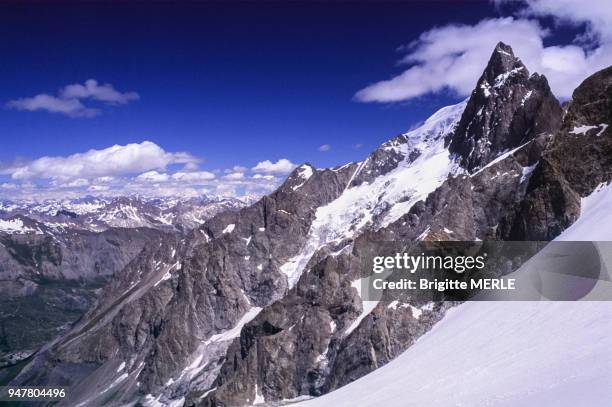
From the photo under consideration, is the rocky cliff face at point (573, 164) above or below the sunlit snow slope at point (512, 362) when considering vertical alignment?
above

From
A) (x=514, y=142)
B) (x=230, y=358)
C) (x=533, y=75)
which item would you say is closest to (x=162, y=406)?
(x=230, y=358)

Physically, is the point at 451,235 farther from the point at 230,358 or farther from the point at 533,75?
the point at 533,75

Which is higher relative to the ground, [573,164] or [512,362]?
[573,164]

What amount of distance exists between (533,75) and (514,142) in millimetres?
27045

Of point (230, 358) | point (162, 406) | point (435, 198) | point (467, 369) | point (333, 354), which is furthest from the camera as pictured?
point (162, 406)

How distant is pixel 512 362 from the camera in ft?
80.7

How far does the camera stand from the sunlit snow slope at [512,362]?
1902 centimetres

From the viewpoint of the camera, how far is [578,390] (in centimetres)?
1750

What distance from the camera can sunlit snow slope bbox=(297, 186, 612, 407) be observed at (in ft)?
62.4

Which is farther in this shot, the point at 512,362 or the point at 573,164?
the point at 573,164

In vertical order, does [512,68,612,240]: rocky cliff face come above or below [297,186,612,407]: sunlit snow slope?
above

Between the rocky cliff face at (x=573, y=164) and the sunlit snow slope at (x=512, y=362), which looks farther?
the rocky cliff face at (x=573, y=164)

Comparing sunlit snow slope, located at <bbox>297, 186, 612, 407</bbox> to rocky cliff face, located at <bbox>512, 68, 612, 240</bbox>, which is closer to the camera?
sunlit snow slope, located at <bbox>297, 186, 612, 407</bbox>

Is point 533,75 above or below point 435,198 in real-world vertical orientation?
above
